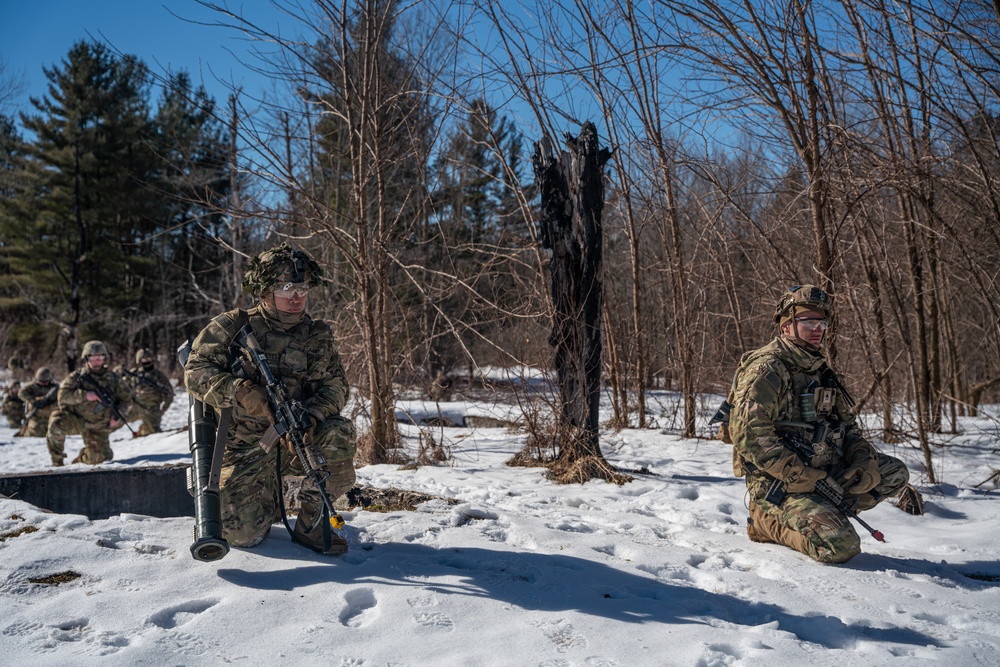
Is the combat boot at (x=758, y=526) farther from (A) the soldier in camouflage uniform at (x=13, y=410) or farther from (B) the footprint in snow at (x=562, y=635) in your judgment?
(A) the soldier in camouflage uniform at (x=13, y=410)

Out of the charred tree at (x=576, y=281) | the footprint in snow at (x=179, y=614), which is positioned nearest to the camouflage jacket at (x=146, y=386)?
the charred tree at (x=576, y=281)

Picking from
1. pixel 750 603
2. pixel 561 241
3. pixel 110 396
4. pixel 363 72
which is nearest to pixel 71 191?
pixel 110 396

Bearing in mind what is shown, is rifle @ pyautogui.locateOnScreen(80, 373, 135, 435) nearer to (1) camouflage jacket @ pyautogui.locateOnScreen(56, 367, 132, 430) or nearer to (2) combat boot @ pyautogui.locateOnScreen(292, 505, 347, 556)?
(1) camouflage jacket @ pyautogui.locateOnScreen(56, 367, 132, 430)

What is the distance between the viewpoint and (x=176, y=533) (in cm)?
397

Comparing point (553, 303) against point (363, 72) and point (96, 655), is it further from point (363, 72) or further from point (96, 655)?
point (96, 655)

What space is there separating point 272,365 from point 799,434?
9.75 feet

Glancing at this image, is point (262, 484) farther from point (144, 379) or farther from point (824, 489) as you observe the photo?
point (144, 379)

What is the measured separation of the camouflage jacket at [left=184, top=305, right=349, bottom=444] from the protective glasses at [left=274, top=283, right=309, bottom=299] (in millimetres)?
169

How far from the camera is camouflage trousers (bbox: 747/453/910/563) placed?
13.1 feet

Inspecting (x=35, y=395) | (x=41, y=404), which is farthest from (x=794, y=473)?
(x=35, y=395)

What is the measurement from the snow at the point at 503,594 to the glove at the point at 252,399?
2.32ft

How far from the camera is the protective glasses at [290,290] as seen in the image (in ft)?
13.0

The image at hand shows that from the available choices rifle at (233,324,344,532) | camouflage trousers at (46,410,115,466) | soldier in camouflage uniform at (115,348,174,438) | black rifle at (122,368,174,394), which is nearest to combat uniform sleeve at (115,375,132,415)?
camouflage trousers at (46,410,115,466)

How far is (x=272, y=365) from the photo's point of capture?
4016 millimetres
